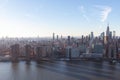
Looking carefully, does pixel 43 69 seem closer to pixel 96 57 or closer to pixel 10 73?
pixel 10 73

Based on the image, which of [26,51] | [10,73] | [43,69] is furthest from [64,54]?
[10,73]

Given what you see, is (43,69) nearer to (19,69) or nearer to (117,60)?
(19,69)

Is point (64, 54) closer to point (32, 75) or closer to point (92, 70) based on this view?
point (92, 70)

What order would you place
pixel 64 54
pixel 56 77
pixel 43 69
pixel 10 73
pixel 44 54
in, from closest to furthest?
pixel 56 77
pixel 10 73
pixel 43 69
pixel 44 54
pixel 64 54

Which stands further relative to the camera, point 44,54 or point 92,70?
point 44,54

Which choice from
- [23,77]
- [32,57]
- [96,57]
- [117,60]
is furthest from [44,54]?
[23,77]

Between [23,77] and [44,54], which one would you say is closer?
[23,77]

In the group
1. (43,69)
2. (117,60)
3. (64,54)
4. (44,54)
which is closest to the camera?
(43,69)

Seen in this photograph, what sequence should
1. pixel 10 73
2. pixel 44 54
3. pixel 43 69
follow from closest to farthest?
pixel 10 73
pixel 43 69
pixel 44 54

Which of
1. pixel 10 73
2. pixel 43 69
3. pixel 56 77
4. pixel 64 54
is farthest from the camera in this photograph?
pixel 64 54
